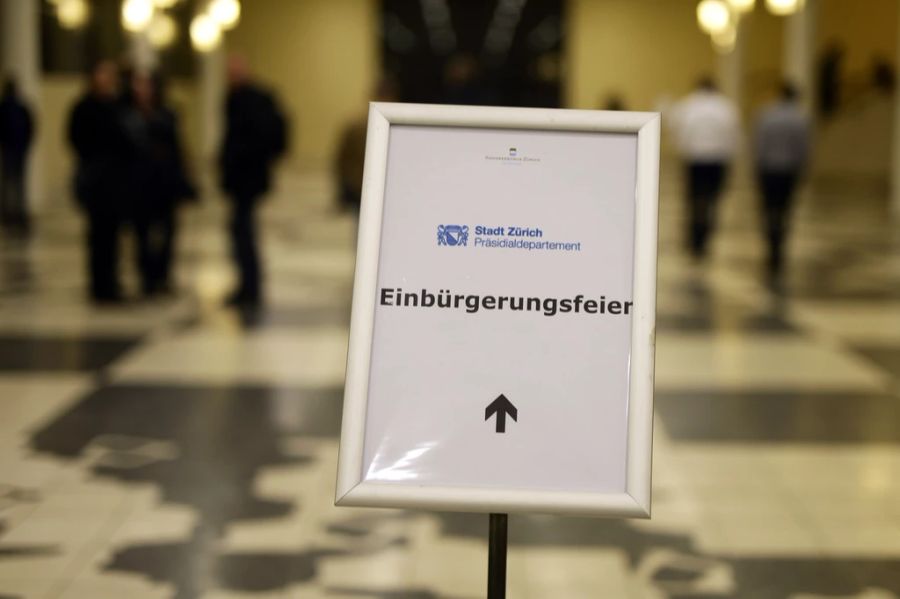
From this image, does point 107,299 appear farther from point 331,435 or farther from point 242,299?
point 331,435

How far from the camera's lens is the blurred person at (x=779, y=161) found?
500 inches

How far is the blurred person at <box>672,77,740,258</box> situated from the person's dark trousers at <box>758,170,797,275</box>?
0.98 meters

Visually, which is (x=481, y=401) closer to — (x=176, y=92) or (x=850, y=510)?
(x=850, y=510)

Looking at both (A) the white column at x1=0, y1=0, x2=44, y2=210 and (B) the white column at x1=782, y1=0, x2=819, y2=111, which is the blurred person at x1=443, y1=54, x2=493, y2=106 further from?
(B) the white column at x1=782, y1=0, x2=819, y2=111

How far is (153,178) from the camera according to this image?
10422 mm

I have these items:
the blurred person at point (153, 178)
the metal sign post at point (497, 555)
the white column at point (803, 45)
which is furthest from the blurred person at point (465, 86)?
the white column at point (803, 45)

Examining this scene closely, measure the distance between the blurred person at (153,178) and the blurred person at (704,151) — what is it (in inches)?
217

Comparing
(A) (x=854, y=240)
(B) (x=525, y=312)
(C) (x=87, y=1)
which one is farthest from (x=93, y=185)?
(C) (x=87, y=1)

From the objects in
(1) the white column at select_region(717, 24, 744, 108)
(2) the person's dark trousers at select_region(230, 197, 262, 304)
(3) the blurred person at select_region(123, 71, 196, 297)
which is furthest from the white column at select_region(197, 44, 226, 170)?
(2) the person's dark trousers at select_region(230, 197, 262, 304)

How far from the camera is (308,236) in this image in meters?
16.3

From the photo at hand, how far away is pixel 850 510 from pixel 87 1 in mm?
20036

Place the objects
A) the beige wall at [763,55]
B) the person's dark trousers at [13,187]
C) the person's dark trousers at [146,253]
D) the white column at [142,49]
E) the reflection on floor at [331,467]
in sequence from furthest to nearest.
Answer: the beige wall at [763,55], the white column at [142,49], the person's dark trousers at [13,187], the person's dark trousers at [146,253], the reflection on floor at [331,467]

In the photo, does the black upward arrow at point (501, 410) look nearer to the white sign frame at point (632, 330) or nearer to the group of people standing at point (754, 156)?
the white sign frame at point (632, 330)

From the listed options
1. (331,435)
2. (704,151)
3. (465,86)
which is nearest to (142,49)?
(465,86)
